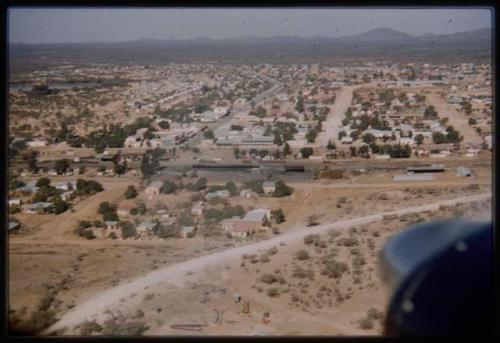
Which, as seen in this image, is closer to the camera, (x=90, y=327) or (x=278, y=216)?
(x=90, y=327)

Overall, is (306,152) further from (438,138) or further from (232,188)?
(438,138)

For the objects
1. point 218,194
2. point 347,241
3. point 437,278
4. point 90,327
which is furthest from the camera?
point 347,241

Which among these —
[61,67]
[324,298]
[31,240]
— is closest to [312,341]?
[324,298]

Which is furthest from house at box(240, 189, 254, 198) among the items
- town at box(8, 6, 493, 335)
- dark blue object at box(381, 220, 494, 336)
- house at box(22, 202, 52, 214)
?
dark blue object at box(381, 220, 494, 336)

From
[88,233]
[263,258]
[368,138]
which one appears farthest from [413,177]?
[88,233]

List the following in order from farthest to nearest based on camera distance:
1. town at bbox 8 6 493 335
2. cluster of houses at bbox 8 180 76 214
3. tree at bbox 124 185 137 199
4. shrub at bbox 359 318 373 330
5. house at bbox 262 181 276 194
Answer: house at bbox 262 181 276 194, tree at bbox 124 185 137 199, town at bbox 8 6 493 335, cluster of houses at bbox 8 180 76 214, shrub at bbox 359 318 373 330

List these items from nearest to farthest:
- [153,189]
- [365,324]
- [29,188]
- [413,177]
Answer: [365,324] < [29,188] < [153,189] < [413,177]

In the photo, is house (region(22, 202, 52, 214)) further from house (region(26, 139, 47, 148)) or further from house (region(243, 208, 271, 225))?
house (region(243, 208, 271, 225))
